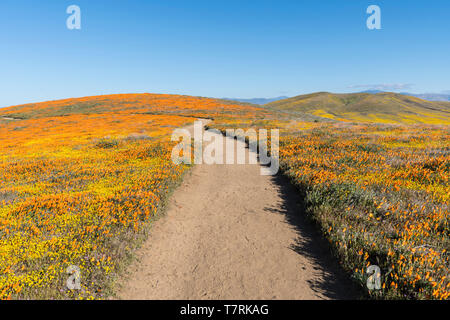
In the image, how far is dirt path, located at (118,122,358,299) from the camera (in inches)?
201

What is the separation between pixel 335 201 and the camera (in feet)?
27.6

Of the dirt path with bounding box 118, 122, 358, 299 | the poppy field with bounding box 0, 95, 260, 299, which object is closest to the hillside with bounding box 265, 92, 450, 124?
the poppy field with bounding box 0, 95, 260, 299

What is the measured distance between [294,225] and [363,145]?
43.6ft

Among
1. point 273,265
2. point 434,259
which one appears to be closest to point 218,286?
point 273,265

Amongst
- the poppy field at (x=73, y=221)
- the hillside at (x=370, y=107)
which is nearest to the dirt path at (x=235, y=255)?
the poppy field at (x=73, y=221)

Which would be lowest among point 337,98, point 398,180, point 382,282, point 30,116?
point 382,282

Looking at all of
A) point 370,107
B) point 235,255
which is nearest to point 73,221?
point 235,255

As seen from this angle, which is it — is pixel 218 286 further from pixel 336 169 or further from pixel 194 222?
pixel 336 169

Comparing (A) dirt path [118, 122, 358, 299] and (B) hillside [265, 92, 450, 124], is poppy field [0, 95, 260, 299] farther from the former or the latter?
(B) hillside [265, 92, 450, 124]

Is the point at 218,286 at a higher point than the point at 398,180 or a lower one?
lower

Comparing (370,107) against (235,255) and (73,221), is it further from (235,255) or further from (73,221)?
(73,221)

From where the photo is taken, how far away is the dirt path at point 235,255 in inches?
201

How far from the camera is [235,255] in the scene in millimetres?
6359
